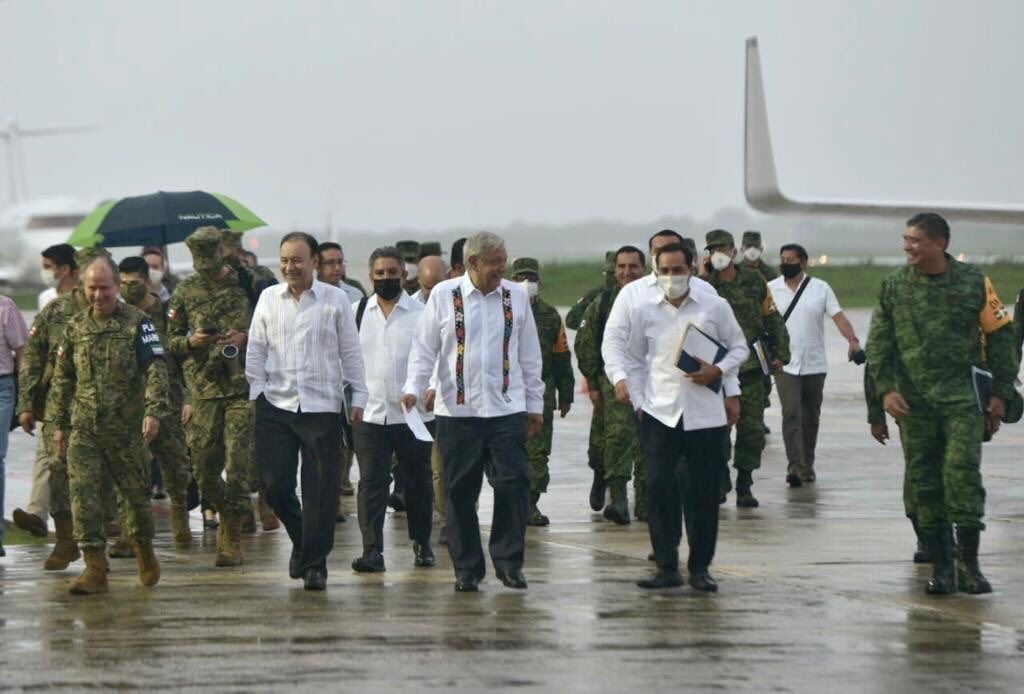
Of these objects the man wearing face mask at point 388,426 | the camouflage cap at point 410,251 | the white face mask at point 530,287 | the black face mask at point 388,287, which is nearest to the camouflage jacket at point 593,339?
the white face mask at point 530,287

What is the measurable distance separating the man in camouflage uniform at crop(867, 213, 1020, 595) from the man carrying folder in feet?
2.45

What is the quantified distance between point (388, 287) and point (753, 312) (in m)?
4.08

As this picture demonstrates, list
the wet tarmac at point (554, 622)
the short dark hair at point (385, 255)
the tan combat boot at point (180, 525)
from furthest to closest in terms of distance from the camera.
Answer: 1. the tan combat boot at point (180, 525)
2. the short dark hair at point (385, 255)
3. the wet tarmac at point (554, 622)

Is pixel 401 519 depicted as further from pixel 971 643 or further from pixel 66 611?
pixel 971 643

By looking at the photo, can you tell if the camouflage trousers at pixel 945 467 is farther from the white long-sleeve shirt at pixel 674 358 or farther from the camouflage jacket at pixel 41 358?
the camouflage jacket at pixel 41 358

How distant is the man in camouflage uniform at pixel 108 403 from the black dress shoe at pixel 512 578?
1.67 metres

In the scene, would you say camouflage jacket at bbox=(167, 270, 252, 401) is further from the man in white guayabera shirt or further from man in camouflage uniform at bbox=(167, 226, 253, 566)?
the man in white guayabera shirt

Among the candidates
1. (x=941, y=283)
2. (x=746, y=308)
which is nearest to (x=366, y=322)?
(x=941, y=283)

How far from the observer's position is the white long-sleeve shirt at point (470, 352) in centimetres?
952

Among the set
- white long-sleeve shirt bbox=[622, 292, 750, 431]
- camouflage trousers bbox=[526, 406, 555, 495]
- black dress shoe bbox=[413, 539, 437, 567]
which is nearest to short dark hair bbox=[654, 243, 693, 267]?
white long-sleeve shirt bbox=[622, 292, 750, 431]

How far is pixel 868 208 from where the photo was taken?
28.5 metres

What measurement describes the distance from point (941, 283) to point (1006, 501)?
4271mm

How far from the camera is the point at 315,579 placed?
9430mm

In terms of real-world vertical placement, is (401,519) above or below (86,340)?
below
